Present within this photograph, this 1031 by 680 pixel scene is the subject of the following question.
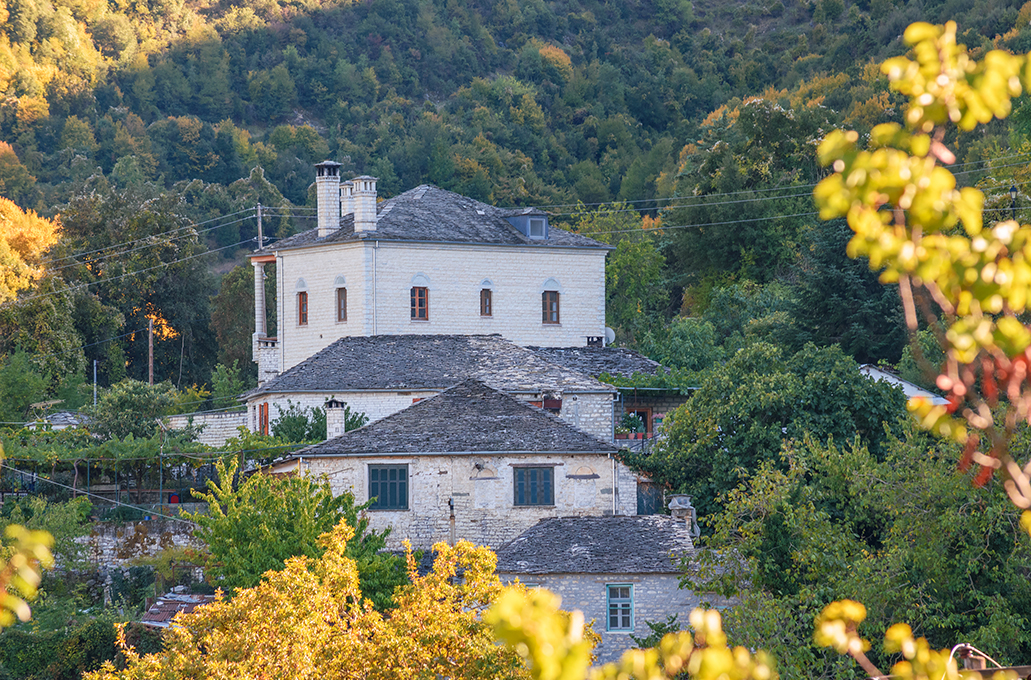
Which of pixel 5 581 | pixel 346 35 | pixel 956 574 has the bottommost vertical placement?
pixel 956 574

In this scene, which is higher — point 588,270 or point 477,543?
point 588,270

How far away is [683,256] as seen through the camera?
75000 mm

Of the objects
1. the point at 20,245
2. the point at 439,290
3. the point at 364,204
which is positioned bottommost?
the point at 439,290

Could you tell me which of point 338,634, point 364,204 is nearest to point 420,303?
point 364,204

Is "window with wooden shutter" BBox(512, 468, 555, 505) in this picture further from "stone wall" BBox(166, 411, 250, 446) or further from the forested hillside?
the forested hillside

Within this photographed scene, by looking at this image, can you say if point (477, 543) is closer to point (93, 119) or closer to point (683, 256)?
point (683, 256)

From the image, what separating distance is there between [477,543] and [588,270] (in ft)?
61.3

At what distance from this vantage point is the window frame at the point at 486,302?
164 feet

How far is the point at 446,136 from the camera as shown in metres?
110

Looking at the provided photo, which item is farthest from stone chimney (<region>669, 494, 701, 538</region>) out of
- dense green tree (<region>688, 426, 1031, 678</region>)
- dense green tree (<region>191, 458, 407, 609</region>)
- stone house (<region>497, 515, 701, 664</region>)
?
dense green tree (<region>191, 458, 407, 609</region>)

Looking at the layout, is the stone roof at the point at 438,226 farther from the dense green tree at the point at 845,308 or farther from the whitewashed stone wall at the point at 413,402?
the dense green tree at the point at 845,308

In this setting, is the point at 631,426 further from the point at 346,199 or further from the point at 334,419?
the point at 346,199

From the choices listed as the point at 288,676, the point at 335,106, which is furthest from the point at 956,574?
the point at 335,106

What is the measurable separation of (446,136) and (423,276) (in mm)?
62760
